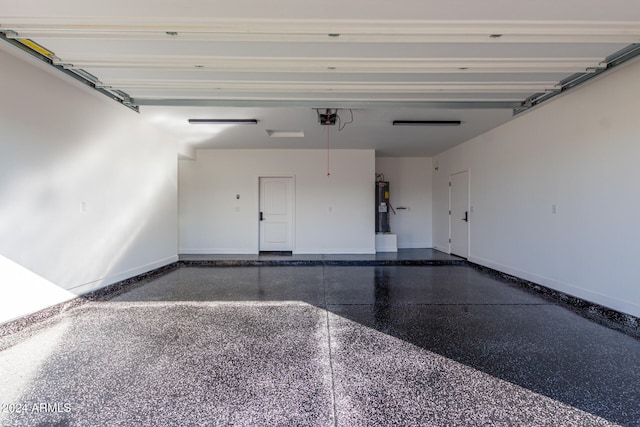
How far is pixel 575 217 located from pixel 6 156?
5941mm

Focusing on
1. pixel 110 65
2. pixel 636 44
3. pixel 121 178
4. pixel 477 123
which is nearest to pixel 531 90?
pixel 636 44

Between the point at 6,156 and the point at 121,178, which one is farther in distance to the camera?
the point at 121,178

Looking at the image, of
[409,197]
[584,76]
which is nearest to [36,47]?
[584,76]

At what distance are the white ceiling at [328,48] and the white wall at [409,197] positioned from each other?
3494 millimetres

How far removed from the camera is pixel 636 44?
2660 millimetres

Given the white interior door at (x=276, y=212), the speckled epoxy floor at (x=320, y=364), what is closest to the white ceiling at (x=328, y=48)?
the speckled epoxy floor at (x=320, y=364)

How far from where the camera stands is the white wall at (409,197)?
25.8ft

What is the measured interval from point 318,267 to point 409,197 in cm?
338

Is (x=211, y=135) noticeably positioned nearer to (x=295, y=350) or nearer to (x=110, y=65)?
(x=110, y=65)

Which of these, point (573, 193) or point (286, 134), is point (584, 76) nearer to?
point (573, 193)

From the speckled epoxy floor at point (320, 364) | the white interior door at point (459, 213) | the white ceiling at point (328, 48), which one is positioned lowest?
the speckled epoxy floor at point (320, 364)

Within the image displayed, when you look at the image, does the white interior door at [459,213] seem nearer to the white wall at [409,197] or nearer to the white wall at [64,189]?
the white wall at [409,197]

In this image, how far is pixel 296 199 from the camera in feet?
22.8

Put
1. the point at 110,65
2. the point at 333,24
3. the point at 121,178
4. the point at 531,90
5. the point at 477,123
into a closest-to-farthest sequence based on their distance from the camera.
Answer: the point at 333,24 < the point at 110,65 < the point at 531,90 < the point at 121,178 < the point at 477,123
